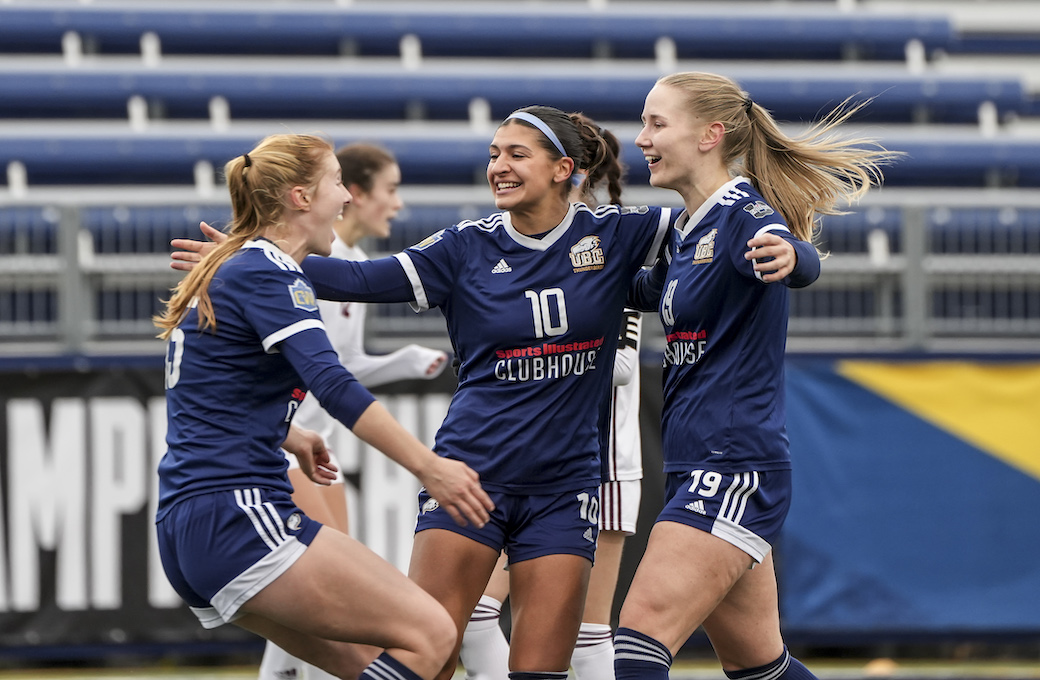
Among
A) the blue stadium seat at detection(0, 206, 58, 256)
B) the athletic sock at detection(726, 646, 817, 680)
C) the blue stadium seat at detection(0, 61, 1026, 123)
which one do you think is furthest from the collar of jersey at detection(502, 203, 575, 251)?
the blue stadium seat at detection(0, 61, 1026, 123)

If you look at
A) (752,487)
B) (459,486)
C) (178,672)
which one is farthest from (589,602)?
(178,672)

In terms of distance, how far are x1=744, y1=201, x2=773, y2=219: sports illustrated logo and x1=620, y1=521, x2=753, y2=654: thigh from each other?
931 millimetres

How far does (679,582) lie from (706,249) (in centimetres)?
97

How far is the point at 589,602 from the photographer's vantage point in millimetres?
4621

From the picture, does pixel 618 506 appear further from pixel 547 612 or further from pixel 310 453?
pixel 310 453

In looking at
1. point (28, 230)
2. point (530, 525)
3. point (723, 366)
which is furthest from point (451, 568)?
point (28, 230)

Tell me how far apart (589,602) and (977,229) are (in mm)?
5202

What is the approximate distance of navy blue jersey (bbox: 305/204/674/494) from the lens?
3.76m

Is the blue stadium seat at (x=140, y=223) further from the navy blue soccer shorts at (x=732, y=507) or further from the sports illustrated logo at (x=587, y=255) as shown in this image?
the navy blue soccer shorts at (x=732, y=507)

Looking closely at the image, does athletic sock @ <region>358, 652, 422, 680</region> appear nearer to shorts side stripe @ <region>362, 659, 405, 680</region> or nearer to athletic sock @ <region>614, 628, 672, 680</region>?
shorts side stripe @ <region>362, 659, 405, 680</region>

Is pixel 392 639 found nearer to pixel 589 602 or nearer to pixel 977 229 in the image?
pixel 589 602

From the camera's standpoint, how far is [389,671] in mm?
3352

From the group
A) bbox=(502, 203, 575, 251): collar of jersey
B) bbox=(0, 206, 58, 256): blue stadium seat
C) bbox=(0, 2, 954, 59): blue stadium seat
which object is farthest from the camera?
bbox=(0, 2, 954, 59): blue stadium seat

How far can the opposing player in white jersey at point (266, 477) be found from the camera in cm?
328
